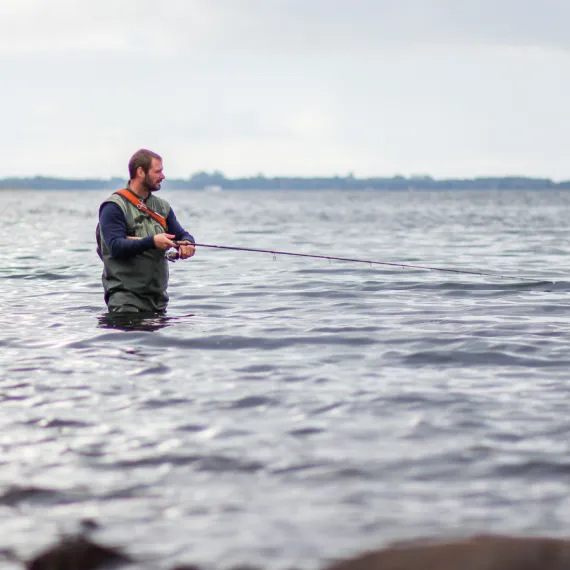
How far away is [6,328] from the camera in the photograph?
1004cm

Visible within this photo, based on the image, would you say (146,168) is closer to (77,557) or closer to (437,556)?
(77,557)

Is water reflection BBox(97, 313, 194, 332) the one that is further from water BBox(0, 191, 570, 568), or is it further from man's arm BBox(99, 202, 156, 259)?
man's arm BBox(99, 202, 156, 259)

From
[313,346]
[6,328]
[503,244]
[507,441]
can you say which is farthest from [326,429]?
[503,244]

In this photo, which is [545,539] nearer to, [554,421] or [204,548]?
[204,548]

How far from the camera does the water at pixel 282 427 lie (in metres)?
4.16

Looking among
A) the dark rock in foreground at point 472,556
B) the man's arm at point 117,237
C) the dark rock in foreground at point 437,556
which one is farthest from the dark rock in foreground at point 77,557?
the man's arm at point 117,237

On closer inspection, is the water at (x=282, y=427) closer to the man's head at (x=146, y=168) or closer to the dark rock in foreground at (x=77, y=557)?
the dark rock in foreground at (x=77, y=557)

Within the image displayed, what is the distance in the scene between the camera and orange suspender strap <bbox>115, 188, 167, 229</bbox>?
9398 millimetres

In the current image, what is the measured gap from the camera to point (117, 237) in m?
9.20

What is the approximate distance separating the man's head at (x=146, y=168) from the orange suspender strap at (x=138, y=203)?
0.48ft

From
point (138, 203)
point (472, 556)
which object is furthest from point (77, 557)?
point (138, 203)

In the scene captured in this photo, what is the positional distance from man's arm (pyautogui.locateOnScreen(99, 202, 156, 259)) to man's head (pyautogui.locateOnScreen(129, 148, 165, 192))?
391 millimetres

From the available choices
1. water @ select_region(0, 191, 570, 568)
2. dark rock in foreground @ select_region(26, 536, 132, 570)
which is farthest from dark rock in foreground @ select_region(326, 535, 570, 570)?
dark rock in foreground @ select_region(26, 536, 132, 570)

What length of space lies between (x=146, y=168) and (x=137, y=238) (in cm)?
73
